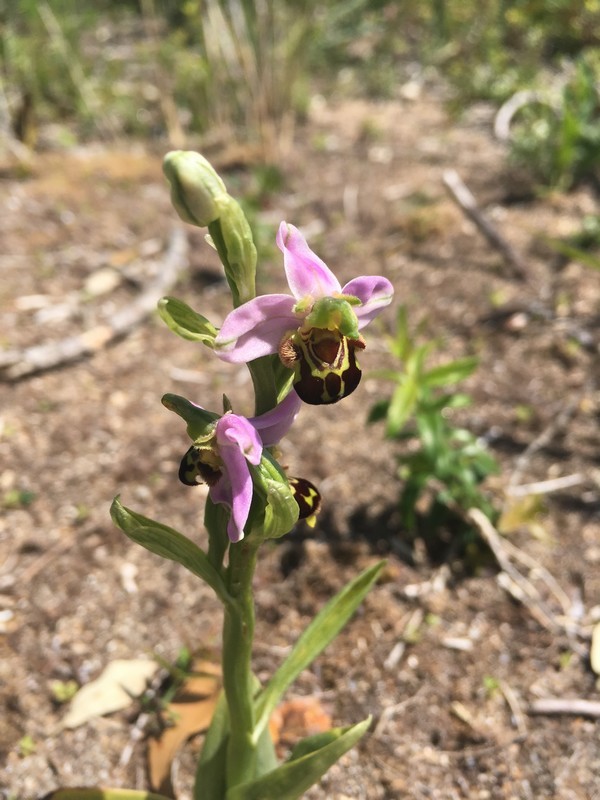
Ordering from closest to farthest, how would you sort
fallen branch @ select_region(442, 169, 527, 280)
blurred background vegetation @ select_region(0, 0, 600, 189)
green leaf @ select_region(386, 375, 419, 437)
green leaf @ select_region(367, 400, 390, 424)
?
green leaf @ select_region(386, 375, 419, 437)
green leaf @ select_region(367, 400, 390, 424)
fallen branch @ select_region(442, 169, 527, 280)
blurred background vegetation @ select_region(0, 0, 600, 189)

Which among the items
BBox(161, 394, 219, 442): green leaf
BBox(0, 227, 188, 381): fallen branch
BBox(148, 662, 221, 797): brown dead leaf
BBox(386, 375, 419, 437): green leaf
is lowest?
BBox(148, 662, 221, 797): brown dead leaf

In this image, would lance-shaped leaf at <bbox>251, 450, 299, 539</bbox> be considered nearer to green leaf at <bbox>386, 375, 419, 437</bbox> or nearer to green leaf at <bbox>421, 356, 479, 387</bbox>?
green leaf at <bbox>386, 375, 419, 437</bbox>

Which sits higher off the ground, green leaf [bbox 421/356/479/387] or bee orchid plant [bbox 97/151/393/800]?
bee orchid plant [bbox 97/151/393/800]

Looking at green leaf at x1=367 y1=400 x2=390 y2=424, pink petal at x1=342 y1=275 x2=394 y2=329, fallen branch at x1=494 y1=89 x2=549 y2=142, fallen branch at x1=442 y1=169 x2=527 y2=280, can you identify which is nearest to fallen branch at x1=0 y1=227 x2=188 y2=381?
green leaf at x1=367 y1=400 x2=390 y2=424

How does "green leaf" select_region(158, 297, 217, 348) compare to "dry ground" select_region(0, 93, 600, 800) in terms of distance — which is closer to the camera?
"green leaf" select_region(158, 297, 217, 348)

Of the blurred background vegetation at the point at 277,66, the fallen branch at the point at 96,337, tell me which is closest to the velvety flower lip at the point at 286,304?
the fallen branch at the point at 96,337

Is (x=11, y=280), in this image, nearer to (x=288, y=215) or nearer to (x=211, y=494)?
(x=288, y=215)

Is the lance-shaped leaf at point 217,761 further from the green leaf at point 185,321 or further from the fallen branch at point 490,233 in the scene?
the fallen branch at point 490,233
